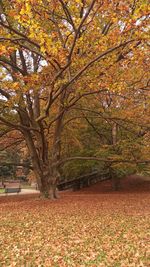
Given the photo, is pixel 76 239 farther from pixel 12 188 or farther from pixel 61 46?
pixel 12 188

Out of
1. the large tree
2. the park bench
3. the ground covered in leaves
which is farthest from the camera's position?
the park bench

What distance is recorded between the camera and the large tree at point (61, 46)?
29.6ft

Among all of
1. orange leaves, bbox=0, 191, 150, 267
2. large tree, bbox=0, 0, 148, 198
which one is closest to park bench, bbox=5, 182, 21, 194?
large tree, bbox=0, 0, 148, 198

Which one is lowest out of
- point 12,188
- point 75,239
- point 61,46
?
point 75,239

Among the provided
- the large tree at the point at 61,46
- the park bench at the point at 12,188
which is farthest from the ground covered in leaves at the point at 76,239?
the park bench at the point at 12,188

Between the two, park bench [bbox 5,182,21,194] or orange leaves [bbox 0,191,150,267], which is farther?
park bench [bbox 5,182,21,194]

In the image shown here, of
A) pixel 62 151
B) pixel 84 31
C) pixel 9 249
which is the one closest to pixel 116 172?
pixel 62 151

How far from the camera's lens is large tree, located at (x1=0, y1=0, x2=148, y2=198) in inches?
355

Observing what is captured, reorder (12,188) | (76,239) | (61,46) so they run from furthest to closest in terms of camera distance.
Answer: (12,188) < (61,46) < (76,239)

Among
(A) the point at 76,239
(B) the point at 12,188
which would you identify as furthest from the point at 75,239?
(B) the point at 12,188

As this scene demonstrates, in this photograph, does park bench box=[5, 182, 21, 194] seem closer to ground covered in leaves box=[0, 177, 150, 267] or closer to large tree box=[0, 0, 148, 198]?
large tree box=[0, 0, 148, 198]

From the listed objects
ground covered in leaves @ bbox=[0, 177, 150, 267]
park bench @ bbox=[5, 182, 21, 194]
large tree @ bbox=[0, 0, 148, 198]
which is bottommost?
ground covered in leaves @ bbox=[0, 177, 150, 267]

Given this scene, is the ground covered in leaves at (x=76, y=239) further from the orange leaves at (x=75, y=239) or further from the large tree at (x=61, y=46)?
the large tree at (x=61, y=46)

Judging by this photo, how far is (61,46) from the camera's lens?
30.7ft
